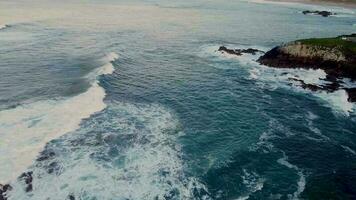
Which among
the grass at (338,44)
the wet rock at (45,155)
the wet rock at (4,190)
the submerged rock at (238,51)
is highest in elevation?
the grass at (338,44)

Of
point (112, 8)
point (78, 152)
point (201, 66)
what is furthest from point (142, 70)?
point (112, 8)

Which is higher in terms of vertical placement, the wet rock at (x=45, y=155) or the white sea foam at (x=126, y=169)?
the wet rock at (x=45, y=155)

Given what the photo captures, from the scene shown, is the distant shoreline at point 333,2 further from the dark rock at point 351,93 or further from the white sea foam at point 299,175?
the white sea foam at point 299,175

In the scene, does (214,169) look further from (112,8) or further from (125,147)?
(112,8)

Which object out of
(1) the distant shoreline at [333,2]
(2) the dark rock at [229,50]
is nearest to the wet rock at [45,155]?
(2) the dark rock at [229,50]

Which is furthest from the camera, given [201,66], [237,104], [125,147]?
[201,66]

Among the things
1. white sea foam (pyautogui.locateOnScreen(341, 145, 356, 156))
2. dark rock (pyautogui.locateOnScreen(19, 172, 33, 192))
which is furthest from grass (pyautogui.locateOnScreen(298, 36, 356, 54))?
dark rock (pyautogui.locateOnScreen(19, 172, 33, 192))
